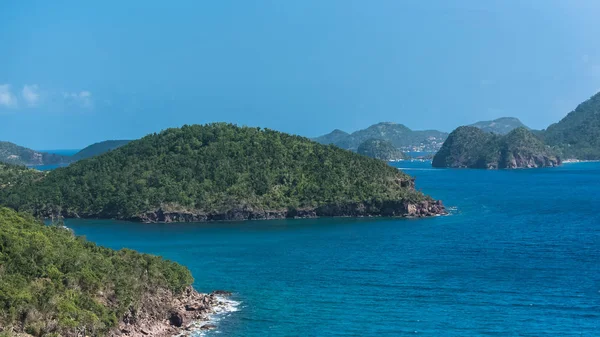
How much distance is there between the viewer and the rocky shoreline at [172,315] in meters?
42.2

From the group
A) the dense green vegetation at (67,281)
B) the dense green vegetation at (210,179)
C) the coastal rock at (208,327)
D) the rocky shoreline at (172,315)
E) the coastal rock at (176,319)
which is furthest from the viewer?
the dense green vegetation at (210,179)

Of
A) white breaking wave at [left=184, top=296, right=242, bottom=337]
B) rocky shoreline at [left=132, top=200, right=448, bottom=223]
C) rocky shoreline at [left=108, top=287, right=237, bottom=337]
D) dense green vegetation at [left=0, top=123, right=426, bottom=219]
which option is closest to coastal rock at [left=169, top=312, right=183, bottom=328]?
rocky shoreline at [left=108, top=287, right=237, bottom=337]

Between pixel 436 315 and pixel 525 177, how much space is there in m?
138

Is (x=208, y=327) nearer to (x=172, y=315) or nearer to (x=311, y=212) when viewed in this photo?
(x=172, y=315)

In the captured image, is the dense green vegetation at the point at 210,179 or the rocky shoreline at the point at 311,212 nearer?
the rocky shoreline at the point at 311,212

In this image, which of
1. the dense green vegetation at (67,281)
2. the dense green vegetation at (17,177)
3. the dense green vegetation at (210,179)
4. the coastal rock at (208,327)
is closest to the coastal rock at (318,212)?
the dense green vegetation at (210,179)

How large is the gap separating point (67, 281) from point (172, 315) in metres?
7.53

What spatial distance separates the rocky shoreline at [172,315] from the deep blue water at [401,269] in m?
Result: 1.91

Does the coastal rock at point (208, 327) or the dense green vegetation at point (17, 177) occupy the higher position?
the dense green vegetation at point (17, 177)

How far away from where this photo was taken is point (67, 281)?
40969mm

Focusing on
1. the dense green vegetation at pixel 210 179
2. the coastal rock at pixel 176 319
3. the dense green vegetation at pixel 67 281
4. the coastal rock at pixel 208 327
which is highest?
the dense green vegetation at pixel 210 179

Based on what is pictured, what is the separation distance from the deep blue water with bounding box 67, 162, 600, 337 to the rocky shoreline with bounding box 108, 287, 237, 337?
75.0 inches

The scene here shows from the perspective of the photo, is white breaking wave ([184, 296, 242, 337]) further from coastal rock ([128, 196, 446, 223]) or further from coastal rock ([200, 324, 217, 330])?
coastal rock ([128, 196, 446, 223])

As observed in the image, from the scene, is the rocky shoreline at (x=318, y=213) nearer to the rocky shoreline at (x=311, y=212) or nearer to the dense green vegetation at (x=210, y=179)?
the rocky shoreline at (x=311, y=212)
